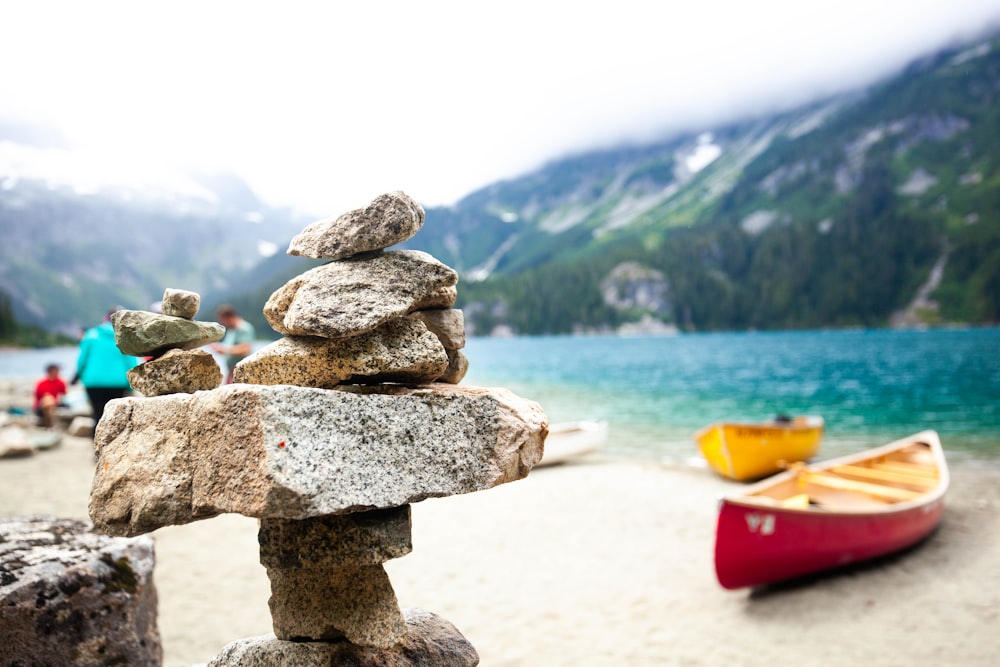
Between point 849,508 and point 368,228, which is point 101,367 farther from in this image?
point 849,508

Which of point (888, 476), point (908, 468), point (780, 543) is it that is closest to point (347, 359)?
point (780, 543)

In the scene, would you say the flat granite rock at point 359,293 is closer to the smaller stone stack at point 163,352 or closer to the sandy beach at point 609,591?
the smaller stone stack at point 163,352

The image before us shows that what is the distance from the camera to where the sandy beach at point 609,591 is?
26.3 feet

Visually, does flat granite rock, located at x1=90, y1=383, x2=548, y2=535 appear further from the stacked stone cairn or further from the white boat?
the white boat

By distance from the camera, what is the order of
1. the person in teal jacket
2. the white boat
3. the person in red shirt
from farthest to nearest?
the person in red shirt < the white boat < the person in teal jacket

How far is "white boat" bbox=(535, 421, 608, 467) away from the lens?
806 inches

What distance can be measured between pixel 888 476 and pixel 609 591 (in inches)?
328

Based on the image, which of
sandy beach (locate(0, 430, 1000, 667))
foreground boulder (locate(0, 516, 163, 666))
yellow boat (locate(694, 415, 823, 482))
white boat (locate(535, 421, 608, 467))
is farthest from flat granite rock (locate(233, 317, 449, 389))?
yellow boat (locate(694, 415, 823, 482))

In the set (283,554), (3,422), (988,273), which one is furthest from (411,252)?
(988,273)

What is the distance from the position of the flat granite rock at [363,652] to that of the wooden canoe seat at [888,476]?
42.4 ft

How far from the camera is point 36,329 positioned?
149750 mm

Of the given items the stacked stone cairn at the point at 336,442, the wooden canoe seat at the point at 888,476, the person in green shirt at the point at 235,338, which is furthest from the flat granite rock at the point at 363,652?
the wooden canoe seat at the point at 888,476

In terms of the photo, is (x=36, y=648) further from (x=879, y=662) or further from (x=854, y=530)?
(x=854, y=530)

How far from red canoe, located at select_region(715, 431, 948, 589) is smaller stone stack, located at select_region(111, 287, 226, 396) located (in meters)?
7.96
